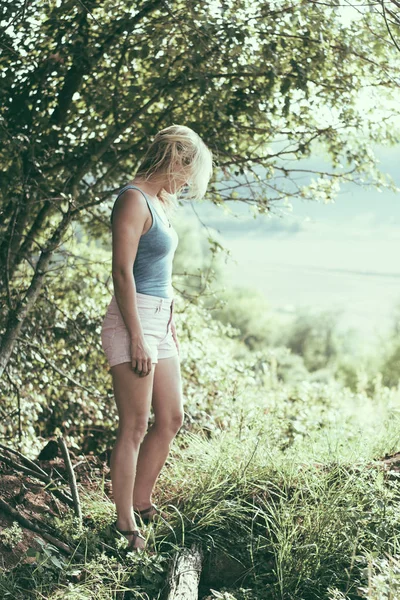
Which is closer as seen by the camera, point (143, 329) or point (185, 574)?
point (185, 574)

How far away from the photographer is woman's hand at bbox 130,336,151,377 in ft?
9.57

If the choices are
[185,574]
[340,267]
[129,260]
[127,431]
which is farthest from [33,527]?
[340,267]

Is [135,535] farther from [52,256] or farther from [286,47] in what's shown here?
[286,47]

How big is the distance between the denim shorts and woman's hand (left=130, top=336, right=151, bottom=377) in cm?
4

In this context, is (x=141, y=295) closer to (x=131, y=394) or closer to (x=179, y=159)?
Result: (x=131, y=394)

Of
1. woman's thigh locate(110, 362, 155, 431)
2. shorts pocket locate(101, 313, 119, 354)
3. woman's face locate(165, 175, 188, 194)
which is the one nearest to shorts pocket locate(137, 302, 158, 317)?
shorts pocket locate(101, 313, 119, 354)

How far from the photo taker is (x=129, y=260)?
9.46ft

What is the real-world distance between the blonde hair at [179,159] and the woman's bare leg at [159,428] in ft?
2.75

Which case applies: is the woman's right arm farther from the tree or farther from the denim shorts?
the tree

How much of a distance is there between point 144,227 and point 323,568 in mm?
1637

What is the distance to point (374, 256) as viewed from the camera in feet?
382

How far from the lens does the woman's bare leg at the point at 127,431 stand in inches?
117

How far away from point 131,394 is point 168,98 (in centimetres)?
248

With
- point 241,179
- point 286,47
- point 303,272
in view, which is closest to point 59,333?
point 241,179
